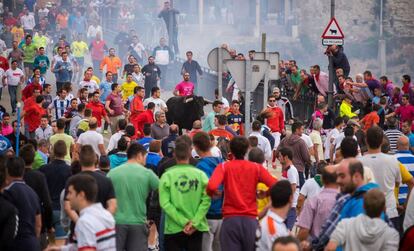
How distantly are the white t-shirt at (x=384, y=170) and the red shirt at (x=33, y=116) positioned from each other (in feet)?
39.3

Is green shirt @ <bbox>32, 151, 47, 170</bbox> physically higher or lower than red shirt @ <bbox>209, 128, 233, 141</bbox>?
higher

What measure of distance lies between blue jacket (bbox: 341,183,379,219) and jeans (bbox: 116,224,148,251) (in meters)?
2.87

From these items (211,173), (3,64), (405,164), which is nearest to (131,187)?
(211,173)

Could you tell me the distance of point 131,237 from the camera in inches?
523

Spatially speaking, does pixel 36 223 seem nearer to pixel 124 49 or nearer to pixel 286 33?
pixel 124 49

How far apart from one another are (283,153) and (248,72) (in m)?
3.94

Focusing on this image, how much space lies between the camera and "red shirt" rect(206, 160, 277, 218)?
12594mm

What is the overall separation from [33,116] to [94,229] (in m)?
14.5

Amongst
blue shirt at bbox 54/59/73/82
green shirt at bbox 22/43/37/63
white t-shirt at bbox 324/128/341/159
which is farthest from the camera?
green shirt at bbox 22/43/37/63

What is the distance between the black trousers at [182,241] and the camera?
13047 millimetres

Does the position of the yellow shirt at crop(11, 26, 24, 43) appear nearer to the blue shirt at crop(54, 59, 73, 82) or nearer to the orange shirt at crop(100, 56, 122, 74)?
the orange shirt at crop(100, 56, 122, 74)

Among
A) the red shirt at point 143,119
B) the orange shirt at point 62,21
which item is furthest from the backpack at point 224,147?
the orange shirt at point 62,21

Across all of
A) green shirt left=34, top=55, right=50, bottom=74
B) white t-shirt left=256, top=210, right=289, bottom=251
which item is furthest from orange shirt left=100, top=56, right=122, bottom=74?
white t-shirt left=256, top=210, right=289, bottom=251

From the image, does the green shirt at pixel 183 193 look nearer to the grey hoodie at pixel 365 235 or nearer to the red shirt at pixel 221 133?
the grey hoodie at pixel 365 235
